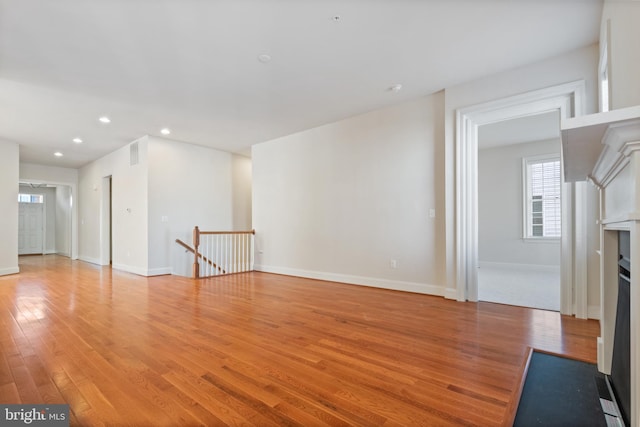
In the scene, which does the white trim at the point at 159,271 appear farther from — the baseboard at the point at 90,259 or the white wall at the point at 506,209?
the white wall at the point at 506,209

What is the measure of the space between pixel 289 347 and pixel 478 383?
131cm

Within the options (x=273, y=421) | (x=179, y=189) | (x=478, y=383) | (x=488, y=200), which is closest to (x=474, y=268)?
(x=478, y=383)

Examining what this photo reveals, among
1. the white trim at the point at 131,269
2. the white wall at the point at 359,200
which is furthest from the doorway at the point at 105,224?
the white wall at the point at 359,200

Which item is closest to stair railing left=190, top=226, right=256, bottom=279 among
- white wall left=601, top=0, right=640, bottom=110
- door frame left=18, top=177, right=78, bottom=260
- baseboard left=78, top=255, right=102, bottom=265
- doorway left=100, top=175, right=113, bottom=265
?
doorway left=100, top=175, right=113, bottom=265

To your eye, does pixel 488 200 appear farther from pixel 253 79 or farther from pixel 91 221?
pixel 91 221

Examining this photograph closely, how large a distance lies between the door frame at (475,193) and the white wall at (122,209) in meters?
5.61

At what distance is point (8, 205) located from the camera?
6055 millimetres

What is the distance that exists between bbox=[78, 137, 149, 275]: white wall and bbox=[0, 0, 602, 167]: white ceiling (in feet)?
5.68

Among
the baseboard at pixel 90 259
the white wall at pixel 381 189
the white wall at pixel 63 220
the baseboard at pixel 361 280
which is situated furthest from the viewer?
the white wall at pixel 63 220

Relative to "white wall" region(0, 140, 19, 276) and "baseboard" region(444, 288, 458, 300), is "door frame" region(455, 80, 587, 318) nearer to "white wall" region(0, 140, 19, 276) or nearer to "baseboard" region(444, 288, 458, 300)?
"baseboard" region(444, 288, 458, 300)

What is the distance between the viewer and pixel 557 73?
3.16 m

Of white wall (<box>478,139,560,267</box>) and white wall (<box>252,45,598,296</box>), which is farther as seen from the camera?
white wall (<box>478,139,560,267</box>)

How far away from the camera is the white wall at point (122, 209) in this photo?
19.6ft

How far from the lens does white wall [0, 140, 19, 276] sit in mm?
5984
